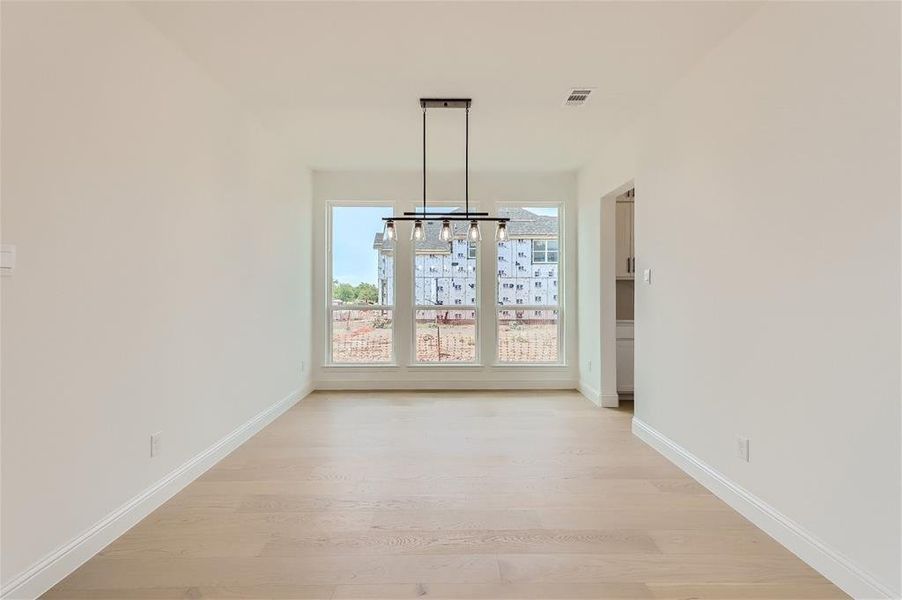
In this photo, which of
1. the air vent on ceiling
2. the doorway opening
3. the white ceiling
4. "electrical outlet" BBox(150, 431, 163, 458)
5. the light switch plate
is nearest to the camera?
the light switch plate

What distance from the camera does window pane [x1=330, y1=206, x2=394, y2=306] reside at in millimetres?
5508

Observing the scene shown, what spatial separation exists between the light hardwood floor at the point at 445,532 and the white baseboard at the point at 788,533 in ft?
0.19

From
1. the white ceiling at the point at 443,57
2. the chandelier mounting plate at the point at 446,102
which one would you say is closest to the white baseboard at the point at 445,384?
the white ceiling at the point at 443,57

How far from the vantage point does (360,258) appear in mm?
5520

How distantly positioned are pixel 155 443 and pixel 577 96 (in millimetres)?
3490

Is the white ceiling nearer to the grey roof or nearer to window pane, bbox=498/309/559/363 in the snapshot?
the grey roof

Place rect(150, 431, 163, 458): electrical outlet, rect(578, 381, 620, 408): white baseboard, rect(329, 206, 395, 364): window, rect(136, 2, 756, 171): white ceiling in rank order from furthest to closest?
rect(329, 206, 395, 364): window → rect(578, 381, 620, 408): white baseboard → rect(150, 431, 163, 458): electrical outlet → rect(136, 2, 756, 171): white ceiling

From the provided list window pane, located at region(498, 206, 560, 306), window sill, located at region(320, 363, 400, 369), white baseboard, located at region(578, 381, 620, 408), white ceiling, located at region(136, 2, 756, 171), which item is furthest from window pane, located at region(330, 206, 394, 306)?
white baseboard, located at region(578, 381, 620, 408)

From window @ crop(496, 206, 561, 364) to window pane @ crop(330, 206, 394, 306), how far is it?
142 centimetres

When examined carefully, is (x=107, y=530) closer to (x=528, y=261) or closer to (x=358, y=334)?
(x=358, y=334)

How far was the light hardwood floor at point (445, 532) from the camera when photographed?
1.80m

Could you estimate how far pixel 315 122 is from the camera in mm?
3732

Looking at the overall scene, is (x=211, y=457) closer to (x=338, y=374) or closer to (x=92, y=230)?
(x=92, y=230)

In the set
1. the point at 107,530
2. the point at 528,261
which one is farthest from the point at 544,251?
the point at 107,530
